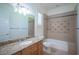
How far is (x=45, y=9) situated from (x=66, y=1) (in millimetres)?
338

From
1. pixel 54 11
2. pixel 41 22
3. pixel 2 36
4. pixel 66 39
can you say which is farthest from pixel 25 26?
pixel 66 39

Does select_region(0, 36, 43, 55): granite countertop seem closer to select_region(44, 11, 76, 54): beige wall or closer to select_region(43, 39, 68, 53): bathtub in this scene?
select_region(43, 39, 68, 53): bathtub

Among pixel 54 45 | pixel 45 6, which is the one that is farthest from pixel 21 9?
pixel 54 45

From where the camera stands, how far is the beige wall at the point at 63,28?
1.56 m

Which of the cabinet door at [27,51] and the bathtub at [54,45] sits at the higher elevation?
the bathtub at [54,45]

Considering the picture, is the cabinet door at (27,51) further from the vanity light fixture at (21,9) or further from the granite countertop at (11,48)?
the vanity light fixture at (21,9)

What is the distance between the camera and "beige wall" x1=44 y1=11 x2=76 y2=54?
5.12ft

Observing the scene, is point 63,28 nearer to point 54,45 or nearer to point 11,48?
point 54,45

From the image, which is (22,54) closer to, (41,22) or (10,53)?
(10,53)

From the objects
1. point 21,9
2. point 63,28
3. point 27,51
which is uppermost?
point 21,9

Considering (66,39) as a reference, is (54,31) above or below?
above

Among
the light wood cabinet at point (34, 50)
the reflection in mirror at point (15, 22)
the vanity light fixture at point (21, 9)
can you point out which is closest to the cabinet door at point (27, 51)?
the light wood cabinet at point (34, 50)

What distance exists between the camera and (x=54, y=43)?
161 centimetres

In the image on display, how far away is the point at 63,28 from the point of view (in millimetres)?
1595
